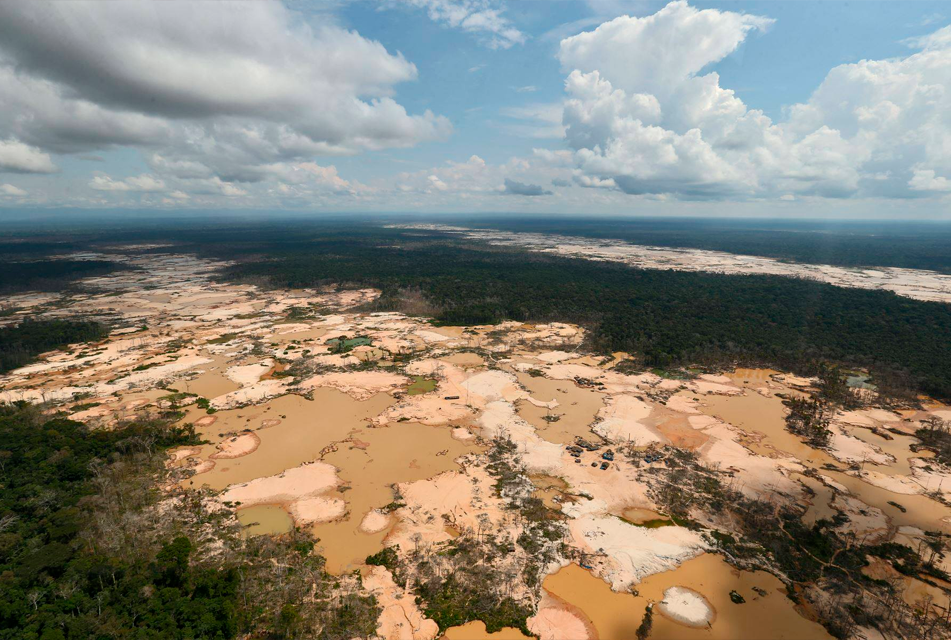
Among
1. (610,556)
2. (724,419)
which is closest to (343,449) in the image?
(610,556)

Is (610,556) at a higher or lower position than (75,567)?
lower

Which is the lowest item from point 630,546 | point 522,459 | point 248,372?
point 630,546

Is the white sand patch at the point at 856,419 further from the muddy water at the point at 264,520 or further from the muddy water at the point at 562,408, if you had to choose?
the muddy water at the point at 264,520

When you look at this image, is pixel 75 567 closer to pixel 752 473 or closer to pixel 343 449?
pixel 343 449

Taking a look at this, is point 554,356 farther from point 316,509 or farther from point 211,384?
point 211,384

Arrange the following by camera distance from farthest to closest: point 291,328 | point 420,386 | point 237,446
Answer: point 291,328 < point 420,386 < point 237,446

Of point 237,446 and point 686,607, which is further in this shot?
point 237,446

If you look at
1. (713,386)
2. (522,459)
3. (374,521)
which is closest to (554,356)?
(713,386)

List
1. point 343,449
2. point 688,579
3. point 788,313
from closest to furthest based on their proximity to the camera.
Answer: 1. point 688,579
2. point 343,449
3. point 788,313
